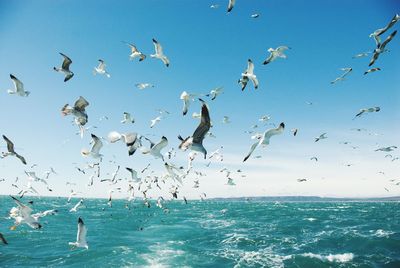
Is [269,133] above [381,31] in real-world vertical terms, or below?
below

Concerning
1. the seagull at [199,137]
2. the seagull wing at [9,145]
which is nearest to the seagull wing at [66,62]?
the seagull wing at [9,145]

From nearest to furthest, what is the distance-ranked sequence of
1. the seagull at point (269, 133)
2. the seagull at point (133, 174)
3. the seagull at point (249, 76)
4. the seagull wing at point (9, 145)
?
1. the seagull at point (269, 133)
2. the seagull wing at point (9, 145)
3. the seagull at point (249, 76)
4. the seagull at point (133, 174)

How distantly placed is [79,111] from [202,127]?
4.90 meters

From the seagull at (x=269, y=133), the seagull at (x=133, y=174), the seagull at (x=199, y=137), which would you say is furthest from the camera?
the seagull at (x=133, y=174)

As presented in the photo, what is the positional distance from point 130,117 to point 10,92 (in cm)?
492

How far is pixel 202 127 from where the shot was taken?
8.23 m

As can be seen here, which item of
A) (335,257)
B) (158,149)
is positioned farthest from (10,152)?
(335,257)

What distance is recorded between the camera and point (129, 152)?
387 inches

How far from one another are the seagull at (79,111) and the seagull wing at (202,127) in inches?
176

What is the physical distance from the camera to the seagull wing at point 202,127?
7812 mm

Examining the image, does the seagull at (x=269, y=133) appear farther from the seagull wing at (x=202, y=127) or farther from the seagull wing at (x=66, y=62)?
the seagull wing at (x=66, y=62)

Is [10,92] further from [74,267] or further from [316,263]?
[316,263]

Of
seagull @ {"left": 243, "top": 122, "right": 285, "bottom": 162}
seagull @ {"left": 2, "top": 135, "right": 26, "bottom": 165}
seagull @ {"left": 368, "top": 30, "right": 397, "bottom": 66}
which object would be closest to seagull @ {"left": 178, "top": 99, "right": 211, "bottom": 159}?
seagull @ {"left": 243, "top": 122, "right": 285, "bottom": 162}

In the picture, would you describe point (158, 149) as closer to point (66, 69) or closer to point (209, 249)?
point (66, 69)
